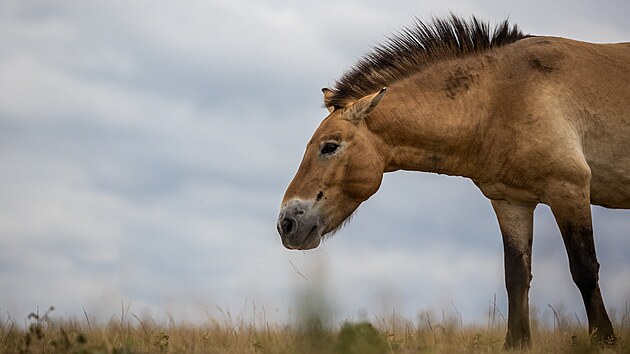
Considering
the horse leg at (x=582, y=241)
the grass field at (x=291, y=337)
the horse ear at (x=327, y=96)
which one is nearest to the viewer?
the grass field at (x=291, y=337)

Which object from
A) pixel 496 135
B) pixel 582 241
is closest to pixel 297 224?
pixel 496 135

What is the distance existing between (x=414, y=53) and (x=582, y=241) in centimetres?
256

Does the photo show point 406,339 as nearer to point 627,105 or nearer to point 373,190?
point 373,190

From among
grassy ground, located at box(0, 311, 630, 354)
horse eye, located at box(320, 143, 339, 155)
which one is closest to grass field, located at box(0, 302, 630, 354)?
grassy ground, located at box(0, 311, 630, 354)

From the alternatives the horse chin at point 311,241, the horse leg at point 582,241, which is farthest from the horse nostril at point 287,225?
the horse leg at point 582,241

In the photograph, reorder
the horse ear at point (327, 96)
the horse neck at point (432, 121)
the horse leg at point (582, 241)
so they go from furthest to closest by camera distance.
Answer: the horse ear at point (327, 96) → the horse neck at point (432, 121) → the horse leg at point (582, 241)

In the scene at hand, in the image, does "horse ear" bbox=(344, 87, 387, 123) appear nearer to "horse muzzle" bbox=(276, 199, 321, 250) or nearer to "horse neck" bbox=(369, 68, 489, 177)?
"horse neck" bbox=(369, 68, 489, 177)

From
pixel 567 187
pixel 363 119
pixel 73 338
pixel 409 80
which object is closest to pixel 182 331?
pixel 73 338

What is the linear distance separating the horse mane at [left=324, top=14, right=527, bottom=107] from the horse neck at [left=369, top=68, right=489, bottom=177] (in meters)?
0.20

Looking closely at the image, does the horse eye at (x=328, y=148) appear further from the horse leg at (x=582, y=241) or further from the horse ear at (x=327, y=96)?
the horse leg at (x=582, y=241)

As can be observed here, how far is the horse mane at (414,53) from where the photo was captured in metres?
9.02

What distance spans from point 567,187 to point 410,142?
62.2 inches

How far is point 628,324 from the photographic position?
895cm

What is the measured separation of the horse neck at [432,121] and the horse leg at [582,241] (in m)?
1.00
